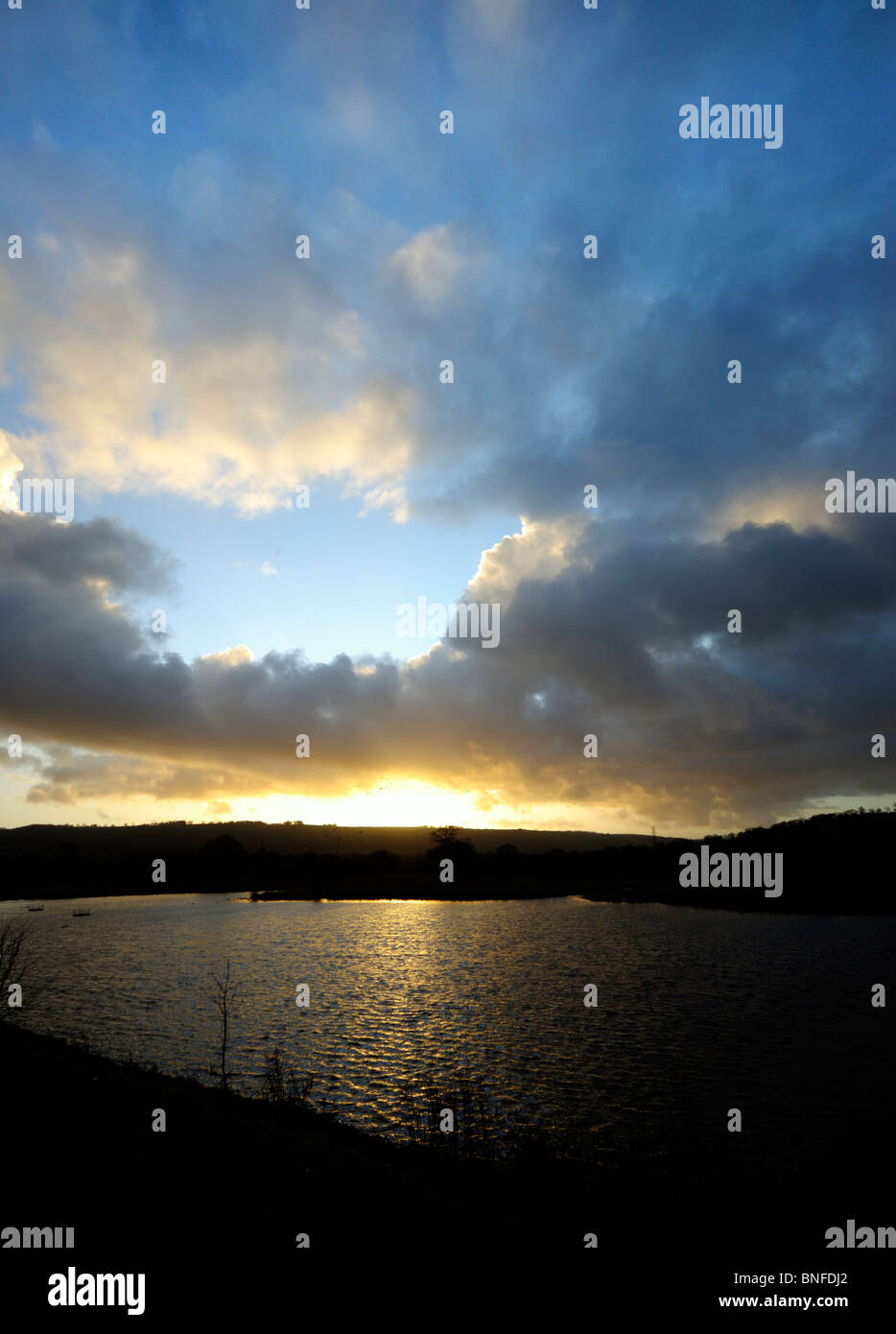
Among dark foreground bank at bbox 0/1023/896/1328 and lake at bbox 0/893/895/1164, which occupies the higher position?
dark foreground bank at bbox 0/1023/896/1328

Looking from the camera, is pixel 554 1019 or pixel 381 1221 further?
pixel 554 1019

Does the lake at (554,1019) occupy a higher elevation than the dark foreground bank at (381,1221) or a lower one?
lower

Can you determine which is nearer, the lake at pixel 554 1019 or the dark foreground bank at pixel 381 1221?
the dark foreground bank at pixel 381 1221

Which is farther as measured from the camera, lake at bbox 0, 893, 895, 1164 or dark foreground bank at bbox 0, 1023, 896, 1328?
lake at bbox 0, 893, 895, 1164

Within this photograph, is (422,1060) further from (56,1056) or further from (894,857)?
(894,857)
